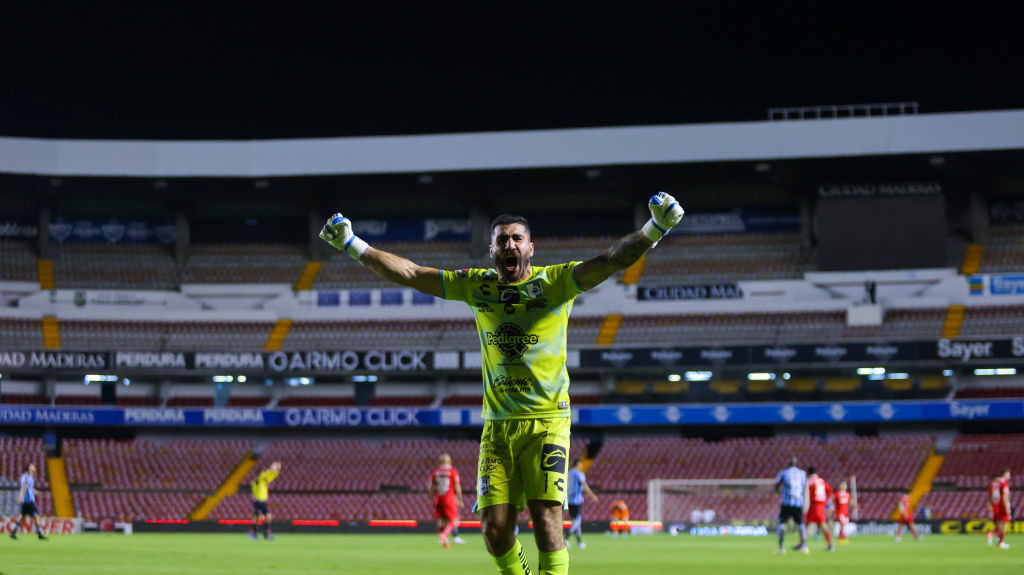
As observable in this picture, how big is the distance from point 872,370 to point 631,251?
41468 millimetres

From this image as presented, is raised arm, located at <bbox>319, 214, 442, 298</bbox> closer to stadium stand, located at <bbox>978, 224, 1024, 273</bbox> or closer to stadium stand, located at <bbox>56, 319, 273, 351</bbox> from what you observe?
stadium stand, located at <bbox>56, 319, 273, 351</bbox>

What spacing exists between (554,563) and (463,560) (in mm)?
13494

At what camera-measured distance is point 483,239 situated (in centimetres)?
5344

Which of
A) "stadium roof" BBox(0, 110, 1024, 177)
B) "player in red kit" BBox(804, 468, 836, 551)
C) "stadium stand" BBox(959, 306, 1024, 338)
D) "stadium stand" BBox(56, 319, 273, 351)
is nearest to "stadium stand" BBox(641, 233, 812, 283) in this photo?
"stadium roof" BBox(0, 110, 1024, 177)

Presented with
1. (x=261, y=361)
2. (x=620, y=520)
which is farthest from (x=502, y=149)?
(x=620, y=520)

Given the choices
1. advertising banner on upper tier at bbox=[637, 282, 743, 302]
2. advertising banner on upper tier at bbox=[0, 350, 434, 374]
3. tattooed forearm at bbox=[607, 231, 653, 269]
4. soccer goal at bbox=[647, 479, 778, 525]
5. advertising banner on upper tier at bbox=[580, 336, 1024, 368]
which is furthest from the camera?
advertising banner on upper tier at bbox=[637, 282, 743, 302]

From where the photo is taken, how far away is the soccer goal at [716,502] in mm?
39281

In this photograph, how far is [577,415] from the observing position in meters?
47.5

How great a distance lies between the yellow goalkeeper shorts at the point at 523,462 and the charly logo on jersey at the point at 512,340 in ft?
1.49

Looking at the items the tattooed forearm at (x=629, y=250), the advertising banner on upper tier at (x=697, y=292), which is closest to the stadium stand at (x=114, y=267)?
the advertising banner on upper tier at (x=697, y=292)

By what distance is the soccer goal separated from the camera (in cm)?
3928

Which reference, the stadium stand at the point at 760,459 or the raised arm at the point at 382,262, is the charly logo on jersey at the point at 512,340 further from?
the stadium stand at the point at 760,459

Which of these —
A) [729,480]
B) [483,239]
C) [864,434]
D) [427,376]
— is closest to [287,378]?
[427,376]

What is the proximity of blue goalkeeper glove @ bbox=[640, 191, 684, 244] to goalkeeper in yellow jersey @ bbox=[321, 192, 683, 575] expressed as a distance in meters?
0.17
